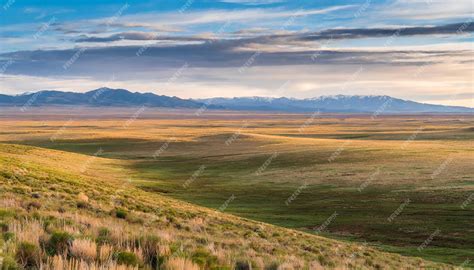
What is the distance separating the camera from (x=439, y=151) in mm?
94562

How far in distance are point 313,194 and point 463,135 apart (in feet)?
309

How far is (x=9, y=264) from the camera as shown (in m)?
7.71

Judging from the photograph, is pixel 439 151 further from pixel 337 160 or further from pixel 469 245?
pixel 469 245

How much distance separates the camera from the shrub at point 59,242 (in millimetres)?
9672

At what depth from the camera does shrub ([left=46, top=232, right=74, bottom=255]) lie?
9672 mm

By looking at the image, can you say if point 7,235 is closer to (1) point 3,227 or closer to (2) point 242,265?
(1) point 3,227

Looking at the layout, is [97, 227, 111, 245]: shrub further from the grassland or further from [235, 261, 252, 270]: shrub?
the grassland

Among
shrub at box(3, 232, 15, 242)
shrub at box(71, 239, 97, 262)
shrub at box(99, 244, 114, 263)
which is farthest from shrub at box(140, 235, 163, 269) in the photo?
shrub at box(3, 232, 15, 242)

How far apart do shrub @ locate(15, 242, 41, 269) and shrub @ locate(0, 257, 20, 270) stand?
647 mm

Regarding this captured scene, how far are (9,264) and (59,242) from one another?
2374 millimetres

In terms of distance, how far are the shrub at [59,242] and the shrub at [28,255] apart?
0.51m

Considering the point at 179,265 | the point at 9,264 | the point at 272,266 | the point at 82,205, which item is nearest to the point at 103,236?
the point at 179,265

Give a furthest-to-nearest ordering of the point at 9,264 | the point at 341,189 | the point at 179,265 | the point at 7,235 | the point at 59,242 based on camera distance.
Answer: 1. the point at 341,189
2. the point at 7,235
3. the point at 59,242
4. the point at 179,265
5. the point at 9,264

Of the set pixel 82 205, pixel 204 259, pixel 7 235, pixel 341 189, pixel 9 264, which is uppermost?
pixel 9 264
